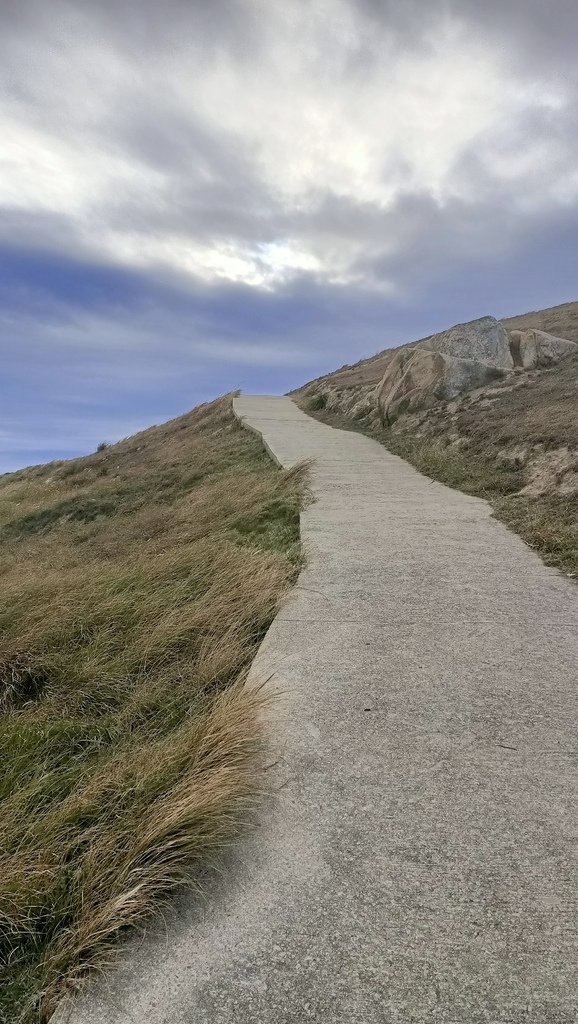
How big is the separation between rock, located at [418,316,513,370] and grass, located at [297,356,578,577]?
1.57m

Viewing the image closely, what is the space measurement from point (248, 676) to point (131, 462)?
55.8 ft

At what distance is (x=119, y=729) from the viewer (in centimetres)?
317

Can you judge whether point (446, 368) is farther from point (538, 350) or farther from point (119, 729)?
point (119, 729)

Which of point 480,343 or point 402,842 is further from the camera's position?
point 480,343

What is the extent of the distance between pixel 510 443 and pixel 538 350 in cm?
812

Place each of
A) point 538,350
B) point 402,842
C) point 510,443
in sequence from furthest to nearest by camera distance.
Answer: point 538,350 → point 510,443 → point 402,842

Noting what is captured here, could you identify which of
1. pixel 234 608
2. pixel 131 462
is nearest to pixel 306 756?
pixel 234 608

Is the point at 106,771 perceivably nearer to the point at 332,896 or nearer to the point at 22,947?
the point at 22,947

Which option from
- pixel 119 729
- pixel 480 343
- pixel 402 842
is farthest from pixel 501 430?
pixel 402 842

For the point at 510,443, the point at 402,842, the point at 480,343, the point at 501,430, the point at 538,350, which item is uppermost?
the point at 480,343

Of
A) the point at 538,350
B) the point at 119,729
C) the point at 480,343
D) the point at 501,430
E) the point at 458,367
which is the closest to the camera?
the point at 119,729

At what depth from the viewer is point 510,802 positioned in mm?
2555

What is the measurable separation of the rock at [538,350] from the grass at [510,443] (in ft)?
1.81

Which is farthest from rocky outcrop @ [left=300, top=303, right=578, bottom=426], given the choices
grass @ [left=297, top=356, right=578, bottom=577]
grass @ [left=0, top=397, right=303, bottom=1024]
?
grass @ [left=0, top=397, right=303, bottom=1024]
